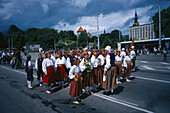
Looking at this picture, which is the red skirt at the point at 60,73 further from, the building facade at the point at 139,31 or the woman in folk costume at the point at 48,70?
the building facade at the point at 139,31

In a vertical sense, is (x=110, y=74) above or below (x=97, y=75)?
above

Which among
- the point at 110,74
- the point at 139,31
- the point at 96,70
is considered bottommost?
the point at 110,74

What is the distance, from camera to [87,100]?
5.91m

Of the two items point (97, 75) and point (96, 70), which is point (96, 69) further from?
point (97, 75)

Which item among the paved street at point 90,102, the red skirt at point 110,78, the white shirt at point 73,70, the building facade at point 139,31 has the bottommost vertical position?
the paved street at point 90,102

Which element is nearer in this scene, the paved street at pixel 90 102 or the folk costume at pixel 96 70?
the paved street at pixel 90 102

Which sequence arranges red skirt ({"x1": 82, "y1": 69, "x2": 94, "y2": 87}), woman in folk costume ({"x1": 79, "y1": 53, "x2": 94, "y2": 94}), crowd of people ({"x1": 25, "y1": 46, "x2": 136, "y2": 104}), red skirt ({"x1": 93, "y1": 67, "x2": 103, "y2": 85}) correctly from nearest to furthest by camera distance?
crowd of people ({"x1": 25, "y1": 46, "x2": 136, "y2": 104}) < woman in folk costume ({"x1": 79, "y1": 53, "x2": 94, "y2": 94}) < red skirt ({"x1": 82, "y1": 69, "x2": 94, "y2": 87}) < red skirt ({"x1": 93, "y1": 67, "x2": 103, "y2": 85})

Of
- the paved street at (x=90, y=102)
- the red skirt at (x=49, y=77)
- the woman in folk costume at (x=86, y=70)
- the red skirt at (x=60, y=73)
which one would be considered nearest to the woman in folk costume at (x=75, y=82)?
the paved street at (x=90, y=102)

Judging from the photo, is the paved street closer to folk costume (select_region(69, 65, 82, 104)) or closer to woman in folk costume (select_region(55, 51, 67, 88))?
folk costume (select_region(69, 65, 82, 104))

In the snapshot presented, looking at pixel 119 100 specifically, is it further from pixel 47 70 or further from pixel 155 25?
pixel 155 25

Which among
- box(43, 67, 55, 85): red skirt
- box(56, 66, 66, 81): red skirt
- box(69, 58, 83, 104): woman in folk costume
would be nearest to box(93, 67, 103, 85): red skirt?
box(69, 58, 83, 104): woman in folk costume

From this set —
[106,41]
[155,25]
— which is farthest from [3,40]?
[155,25]

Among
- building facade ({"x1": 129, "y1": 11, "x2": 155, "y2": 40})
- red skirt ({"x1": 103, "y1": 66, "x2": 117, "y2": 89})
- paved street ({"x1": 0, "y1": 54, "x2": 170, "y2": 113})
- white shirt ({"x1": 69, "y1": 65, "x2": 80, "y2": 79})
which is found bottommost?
paved street ({"x1": 0, "y1": 54, "x2": 170, "y2": 113})

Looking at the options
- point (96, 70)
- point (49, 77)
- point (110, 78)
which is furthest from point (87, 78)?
point (49, 77)
